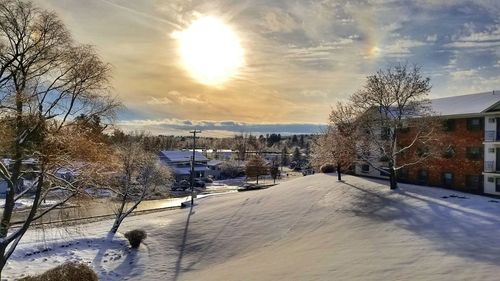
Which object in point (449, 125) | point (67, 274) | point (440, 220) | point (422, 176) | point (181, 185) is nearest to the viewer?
point (67, 274)

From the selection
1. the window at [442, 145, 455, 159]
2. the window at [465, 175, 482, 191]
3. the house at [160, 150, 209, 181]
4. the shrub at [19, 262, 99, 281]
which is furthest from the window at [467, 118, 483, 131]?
the house at [160, 150, 209, 181]

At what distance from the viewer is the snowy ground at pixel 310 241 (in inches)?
656

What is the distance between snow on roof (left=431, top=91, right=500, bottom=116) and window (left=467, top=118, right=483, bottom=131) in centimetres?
97

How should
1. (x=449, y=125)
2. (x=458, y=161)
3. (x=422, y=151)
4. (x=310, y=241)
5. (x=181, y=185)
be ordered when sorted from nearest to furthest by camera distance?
1. (x=310, y=241)
2. (x=458, y=161)
3. (x=449, y=125)
4. (x=422, y=151)
5. (x=181, y=185)

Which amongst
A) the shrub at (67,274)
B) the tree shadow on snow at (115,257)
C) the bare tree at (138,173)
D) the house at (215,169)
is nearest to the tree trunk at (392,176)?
the tree shadow on snow at (115,257)

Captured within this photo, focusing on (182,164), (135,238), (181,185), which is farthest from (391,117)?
(182,164)

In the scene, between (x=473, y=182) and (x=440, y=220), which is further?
(x=473, y=182)

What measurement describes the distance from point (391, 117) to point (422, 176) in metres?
9.84

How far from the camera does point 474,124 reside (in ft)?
118

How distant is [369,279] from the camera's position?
1482cm

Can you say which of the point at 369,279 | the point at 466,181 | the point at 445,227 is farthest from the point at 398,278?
the point at 466,181

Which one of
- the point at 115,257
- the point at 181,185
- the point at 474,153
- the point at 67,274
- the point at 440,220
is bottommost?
the point at 181,185

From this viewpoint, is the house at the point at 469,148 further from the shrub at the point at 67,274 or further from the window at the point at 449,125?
the shrub at the point at 67,274

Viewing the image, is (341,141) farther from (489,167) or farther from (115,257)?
(115,257)
